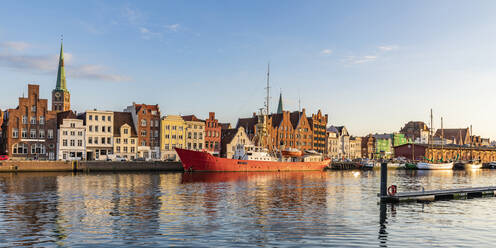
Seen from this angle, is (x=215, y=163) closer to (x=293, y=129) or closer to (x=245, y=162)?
(x=245, y=162)

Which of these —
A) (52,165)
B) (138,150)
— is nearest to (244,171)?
(138,150)

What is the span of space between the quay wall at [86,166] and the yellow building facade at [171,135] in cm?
1377

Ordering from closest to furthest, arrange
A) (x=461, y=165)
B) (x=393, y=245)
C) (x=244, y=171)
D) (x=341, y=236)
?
(x=393, y=245) → (x=341, y=236) → (x=244, y=171) → (x=461, y=165)

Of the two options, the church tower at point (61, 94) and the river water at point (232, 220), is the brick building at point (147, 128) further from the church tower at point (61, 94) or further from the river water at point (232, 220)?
the church tower at point (61, 94)

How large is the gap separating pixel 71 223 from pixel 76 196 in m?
15.8

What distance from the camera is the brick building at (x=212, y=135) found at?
124 m

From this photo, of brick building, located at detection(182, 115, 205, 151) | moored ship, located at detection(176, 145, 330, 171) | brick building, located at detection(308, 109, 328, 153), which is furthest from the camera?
brick building, located at detection(308, 109, 328, 153)

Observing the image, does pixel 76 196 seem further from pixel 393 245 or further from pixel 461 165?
pixel 461 165

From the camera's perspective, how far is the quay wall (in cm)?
8388

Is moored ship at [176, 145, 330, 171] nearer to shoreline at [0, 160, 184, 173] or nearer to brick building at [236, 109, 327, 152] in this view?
shoreline at [0, 160, 184, 173]

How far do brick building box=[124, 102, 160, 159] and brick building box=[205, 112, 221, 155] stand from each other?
14714 mm

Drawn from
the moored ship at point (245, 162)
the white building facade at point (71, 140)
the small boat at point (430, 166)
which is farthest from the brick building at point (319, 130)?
the white building facade at point (71, 140)

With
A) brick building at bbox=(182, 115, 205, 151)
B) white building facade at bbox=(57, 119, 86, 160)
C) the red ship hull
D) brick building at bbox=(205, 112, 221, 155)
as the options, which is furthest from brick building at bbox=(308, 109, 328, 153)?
white building facade at bbox=(57, 119, 86, 160)

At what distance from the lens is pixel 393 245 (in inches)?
982
